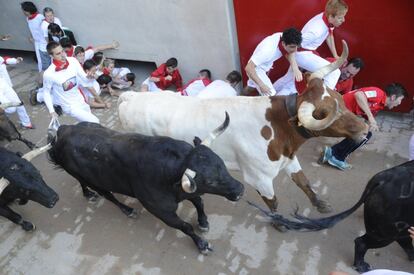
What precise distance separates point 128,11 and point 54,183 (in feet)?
10.7

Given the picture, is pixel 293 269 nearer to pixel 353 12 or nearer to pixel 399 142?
pixel 399 142

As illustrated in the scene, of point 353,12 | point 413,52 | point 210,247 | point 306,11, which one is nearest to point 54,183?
point 210,247

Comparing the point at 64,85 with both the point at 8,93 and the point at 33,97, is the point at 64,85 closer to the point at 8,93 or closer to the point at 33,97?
the point at 8,93

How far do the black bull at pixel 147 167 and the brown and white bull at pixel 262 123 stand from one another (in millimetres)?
442

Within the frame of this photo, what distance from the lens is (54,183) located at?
18.2 feet

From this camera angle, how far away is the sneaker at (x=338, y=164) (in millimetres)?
4996

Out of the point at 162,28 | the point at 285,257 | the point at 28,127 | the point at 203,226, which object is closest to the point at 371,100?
the point at 285,257

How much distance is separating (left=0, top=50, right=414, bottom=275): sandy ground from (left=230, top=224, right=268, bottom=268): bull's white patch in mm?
10

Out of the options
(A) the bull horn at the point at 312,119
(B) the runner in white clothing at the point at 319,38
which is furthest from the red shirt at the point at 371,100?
(A) the bull horn at the point at 312,119

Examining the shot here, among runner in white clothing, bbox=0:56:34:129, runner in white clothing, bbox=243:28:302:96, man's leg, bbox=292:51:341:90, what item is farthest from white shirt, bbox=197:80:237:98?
runner in white clothing, bbox=0:56:34:129

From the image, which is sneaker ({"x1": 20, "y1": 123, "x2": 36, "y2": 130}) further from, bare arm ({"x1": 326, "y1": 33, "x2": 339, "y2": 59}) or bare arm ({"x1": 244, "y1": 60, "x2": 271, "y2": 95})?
bare arm ({"x1": 326, "y1": 33, "x2": 339, "y2": 59})

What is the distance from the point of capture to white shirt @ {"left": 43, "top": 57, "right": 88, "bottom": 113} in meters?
5.39

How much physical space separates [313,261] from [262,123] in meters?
1.47

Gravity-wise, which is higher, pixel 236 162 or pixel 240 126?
pixel 240 126
